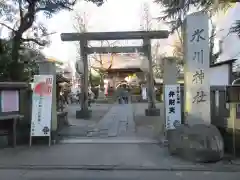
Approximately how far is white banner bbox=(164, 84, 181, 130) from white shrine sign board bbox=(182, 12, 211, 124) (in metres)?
1.21

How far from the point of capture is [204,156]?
29.1 feet

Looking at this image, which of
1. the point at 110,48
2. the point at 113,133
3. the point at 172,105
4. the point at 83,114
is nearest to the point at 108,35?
the point at 110,48

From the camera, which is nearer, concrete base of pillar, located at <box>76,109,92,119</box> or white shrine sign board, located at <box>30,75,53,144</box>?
white shrine sign board, located at <box>30,75,53,144</box>

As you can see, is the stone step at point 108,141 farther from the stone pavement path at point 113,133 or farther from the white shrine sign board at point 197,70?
the white shrine sign board at point 197,70

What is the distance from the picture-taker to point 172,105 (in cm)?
1182

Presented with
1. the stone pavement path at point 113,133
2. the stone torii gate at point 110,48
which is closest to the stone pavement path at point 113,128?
the stone pavement path at point 113,133

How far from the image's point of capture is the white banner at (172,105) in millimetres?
11766

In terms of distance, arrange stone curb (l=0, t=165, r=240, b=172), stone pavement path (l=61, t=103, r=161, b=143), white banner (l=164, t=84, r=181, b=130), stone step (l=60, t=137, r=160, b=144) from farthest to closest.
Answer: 1. stone pavement path (l=61, t=103, r=161, b=143)
2. white banner (l=164, t=84, r=181, b=130)
3. stone step (l=60, t=137, r=160, b=144)
4. stone curb (l=0, t=165, r=240, b=172)

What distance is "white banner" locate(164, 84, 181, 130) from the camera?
11.8 metres

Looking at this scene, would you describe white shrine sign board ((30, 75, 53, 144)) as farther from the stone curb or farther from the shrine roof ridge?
the shrine roof ridge

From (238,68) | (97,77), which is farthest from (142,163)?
(97,77)

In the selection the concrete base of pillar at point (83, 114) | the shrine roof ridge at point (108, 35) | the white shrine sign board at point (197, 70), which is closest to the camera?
the white shrine sign board at point (197, 70)

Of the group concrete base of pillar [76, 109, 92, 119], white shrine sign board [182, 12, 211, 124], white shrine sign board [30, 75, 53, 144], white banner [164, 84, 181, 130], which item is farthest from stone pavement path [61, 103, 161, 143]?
concrete base of pillar [76, 109, 92, 119]

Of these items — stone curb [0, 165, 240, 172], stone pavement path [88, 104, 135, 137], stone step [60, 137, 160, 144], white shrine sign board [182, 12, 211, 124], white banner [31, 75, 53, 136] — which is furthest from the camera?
stone pavement path [88, 104, 135, 137]
